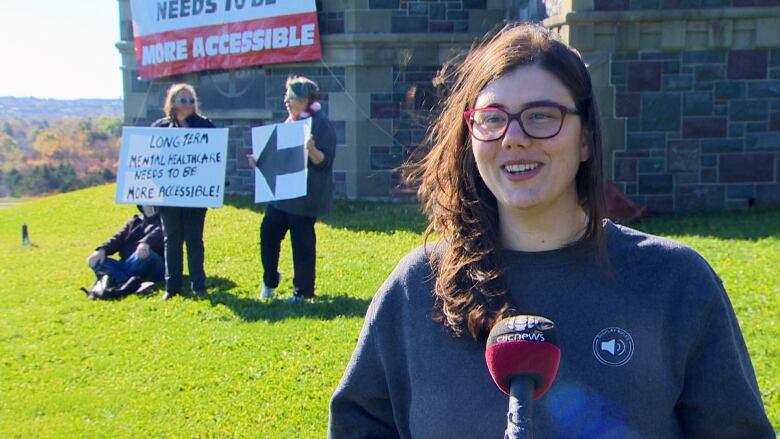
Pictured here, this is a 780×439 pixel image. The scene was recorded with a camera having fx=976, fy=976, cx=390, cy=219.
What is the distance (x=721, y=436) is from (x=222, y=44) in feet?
48.3

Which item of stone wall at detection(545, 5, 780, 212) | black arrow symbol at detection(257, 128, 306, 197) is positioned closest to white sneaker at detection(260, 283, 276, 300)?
black arrow symbol at detection(257, 128, 306, 197)

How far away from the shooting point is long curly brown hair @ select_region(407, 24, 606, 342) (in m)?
2.12

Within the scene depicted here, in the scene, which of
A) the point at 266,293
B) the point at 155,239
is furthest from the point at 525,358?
the point at 155,239

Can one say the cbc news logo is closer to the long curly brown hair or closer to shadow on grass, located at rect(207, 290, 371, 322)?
the long curly brown hair

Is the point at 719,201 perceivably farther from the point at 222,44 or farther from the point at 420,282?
the point at 420,282

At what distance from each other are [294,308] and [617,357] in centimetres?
638

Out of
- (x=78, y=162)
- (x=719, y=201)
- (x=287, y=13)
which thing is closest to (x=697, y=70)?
(x=719, y=201)

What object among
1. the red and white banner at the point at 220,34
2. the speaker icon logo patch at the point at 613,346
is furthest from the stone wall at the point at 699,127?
the speaker icon logo patch at the point at 613,346

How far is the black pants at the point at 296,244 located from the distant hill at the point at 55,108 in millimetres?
96029

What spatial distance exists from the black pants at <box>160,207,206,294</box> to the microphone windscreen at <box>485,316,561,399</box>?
7504 mm

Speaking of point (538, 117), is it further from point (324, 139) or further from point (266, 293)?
point (266, 293)

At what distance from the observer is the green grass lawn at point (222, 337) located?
19.0 ft

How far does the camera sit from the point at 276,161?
8648 mm

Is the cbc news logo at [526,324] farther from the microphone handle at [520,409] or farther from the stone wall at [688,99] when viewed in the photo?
the stone wall at [688,99]
